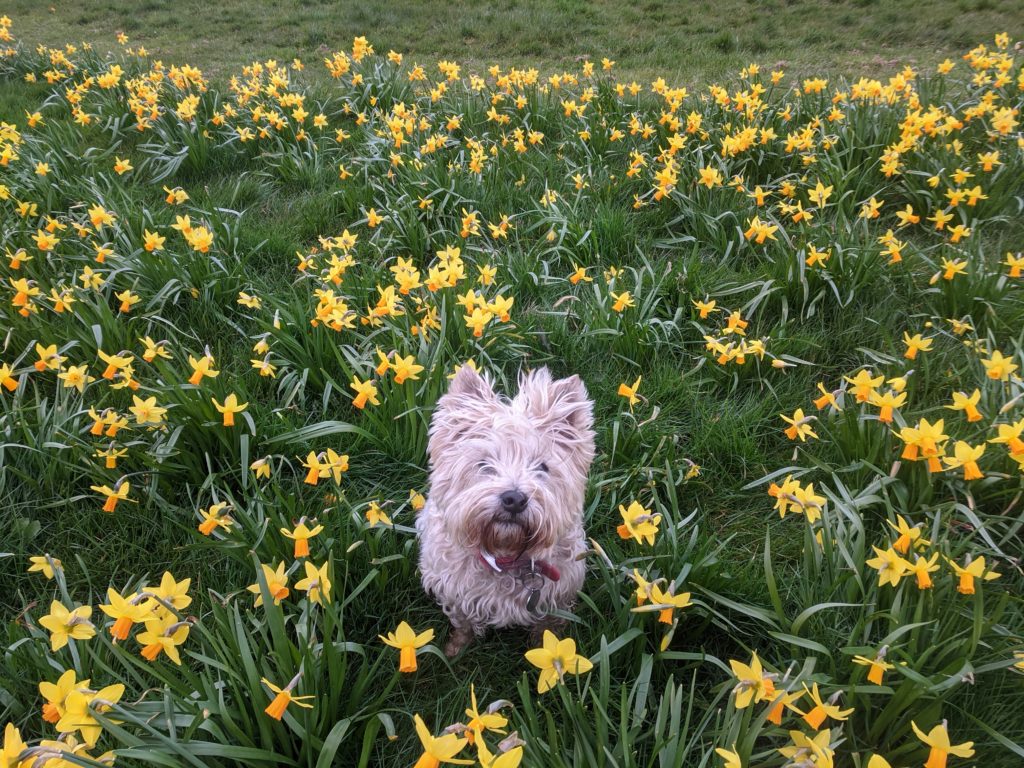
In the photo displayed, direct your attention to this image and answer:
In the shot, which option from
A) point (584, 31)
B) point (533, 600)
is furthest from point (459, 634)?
point (584, 31)

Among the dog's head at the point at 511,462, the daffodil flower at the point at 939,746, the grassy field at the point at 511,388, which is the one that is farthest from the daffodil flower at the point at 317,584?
the daffodil flower at the point at 939,746

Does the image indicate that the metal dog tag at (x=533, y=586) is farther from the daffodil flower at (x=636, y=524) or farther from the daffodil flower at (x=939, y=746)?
the daffodil flower at (x=939, y=746)

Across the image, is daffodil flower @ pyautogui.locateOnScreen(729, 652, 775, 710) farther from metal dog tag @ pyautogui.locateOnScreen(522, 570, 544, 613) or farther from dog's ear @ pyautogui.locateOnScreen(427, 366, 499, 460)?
dog's ear @ pyautogui.locateOnScreen(427, 366, 499, 460)

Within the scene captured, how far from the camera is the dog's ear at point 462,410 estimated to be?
2.19 meters

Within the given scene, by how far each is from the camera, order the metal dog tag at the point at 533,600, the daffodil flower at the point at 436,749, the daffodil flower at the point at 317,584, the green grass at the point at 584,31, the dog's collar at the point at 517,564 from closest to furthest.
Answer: the daffodil flower at the point at 436,749 < the daffodil flower at the point at 317,584 < the dog's collar at the point at 517,564 < the metal dog tag at the point at 533,600 < the green grass at the point at 584,31

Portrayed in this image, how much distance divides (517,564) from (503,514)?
360 millimetres

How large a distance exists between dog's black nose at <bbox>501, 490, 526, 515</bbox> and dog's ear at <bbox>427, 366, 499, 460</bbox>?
35 cm

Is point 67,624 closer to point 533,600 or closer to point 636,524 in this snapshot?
point 533,600

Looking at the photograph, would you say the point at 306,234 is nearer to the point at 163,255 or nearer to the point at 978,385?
the point at 163,255

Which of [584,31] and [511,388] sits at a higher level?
[584,31]

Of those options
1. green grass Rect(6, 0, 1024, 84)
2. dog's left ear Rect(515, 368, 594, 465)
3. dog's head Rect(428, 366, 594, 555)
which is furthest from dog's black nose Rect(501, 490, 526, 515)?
green grass Rect(6, 0, 1024, 84)

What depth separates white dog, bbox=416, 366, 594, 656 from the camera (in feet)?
6.41

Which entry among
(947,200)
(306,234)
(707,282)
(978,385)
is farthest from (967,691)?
(306,234)

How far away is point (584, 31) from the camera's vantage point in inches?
382
